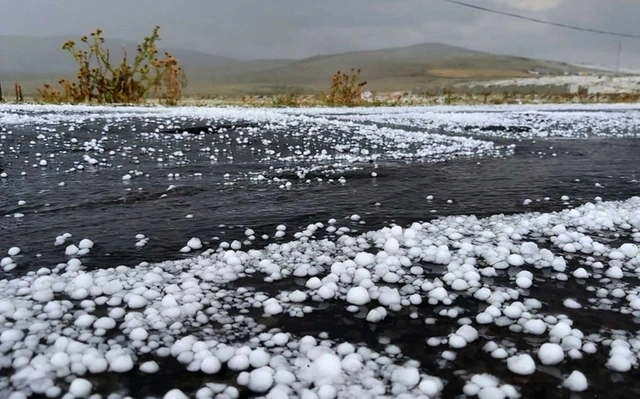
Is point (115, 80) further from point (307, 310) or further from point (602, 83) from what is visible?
point (602, 83)

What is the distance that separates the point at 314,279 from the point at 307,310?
269 mm

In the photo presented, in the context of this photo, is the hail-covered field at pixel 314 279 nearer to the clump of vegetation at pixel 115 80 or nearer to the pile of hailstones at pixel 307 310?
the pile of hailstones at pixel 307 310

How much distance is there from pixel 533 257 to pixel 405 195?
1730 mm

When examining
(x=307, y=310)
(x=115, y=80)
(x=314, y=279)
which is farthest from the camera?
(x=115, y=80)

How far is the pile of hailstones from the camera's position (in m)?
1.73

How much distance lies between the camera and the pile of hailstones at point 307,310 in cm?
173

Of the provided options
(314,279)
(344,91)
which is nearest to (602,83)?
(344,91)

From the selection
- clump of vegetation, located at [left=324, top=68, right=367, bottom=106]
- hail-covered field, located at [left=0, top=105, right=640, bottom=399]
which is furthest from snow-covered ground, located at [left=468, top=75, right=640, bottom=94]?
hail-covered field, located at [left=0, top=105, right=640, bottom=399]

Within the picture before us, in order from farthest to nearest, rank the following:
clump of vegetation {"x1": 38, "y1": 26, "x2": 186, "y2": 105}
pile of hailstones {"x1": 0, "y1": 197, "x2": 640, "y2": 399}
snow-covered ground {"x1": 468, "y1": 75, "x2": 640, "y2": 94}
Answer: snow-covered ground {"x1": 468, "y1": 75, "x2": 640, "y2": 94}
clump of vegetation {"x1": 38, "y1": 26, "x2": 186, "y2": 105}
pile of hailstones {"x1": 0, "y1": 197, "x2": 640, "y2": 399}

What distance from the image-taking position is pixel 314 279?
2518mm

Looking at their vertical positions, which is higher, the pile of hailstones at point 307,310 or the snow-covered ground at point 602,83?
the snow-covered ground at point 602,83

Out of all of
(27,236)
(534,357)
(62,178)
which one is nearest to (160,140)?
(62,178)

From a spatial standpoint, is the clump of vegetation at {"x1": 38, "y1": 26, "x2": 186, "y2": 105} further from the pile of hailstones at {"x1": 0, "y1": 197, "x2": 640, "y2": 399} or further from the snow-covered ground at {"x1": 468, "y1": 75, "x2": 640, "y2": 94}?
the snow-covered ground at {"x1": 468, "y1": 75, "x2": 640, "y2": 94}

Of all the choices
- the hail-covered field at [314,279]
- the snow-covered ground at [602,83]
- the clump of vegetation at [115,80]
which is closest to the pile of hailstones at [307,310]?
the hail-covered field at [314,279]
